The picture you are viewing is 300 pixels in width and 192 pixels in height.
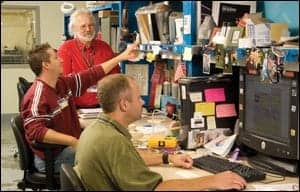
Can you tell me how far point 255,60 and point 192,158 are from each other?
582mm

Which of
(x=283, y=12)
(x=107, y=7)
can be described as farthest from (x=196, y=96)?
(x=107, y=7)

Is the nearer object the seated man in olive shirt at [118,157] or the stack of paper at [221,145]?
the seated man in olive shirt at [118,157]

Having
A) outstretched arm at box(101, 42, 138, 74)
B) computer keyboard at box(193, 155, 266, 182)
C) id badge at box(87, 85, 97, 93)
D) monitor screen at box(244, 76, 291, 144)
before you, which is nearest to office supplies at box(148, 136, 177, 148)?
computer keyboard at box(193, 155, 266, 182)

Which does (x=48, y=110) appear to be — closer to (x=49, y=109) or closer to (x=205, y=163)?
(x=49, y=109)

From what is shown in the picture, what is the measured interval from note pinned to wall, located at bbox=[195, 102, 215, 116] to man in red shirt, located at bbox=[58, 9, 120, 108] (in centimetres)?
136

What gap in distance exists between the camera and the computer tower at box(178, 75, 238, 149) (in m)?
2.62

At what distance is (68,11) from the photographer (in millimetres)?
6262

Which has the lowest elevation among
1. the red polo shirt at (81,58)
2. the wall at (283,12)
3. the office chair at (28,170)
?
the office chair at (28,170)

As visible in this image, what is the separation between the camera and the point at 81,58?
3.90 meters

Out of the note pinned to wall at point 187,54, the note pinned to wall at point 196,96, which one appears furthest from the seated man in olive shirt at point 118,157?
the note pinned to wall at point 187,54

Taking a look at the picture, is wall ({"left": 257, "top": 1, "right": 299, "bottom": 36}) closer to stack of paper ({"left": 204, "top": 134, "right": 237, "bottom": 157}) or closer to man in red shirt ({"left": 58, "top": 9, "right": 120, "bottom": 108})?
stack of paper ({"left": 204, "top": 134, "right": 237, "bottom": 157})

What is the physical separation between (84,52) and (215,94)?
63.1 inches

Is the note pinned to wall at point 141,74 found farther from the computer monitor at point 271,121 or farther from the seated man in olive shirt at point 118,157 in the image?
the seated man in olive shirt at point 118,157

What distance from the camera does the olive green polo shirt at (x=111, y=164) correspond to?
175 cm
